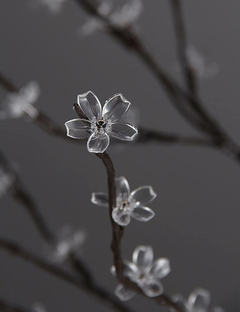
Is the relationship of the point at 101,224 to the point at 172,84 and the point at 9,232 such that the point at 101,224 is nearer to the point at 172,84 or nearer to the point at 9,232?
the point at 9,232

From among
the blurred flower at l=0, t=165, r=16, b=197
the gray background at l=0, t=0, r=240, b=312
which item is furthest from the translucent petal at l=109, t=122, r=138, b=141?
the gray background at l=0, t=0, r=240, b=312

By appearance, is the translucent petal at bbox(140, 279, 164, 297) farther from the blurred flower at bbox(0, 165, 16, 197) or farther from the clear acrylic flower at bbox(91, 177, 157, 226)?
the blurred flower at bbox(0, 165, 16, 197)

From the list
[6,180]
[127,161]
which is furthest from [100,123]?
[127,161]

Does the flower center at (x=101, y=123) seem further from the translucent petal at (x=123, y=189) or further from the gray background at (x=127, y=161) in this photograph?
the gray background at (x=127, y=161)

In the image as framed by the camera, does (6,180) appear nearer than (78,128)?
No

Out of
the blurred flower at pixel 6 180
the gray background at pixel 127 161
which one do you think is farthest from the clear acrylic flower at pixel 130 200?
the gray background at pixel 127 161

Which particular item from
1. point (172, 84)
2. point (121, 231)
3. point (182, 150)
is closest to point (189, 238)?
point (182, 150)

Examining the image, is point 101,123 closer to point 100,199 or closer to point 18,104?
point 100,199

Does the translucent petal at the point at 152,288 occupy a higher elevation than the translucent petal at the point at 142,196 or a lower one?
lower
